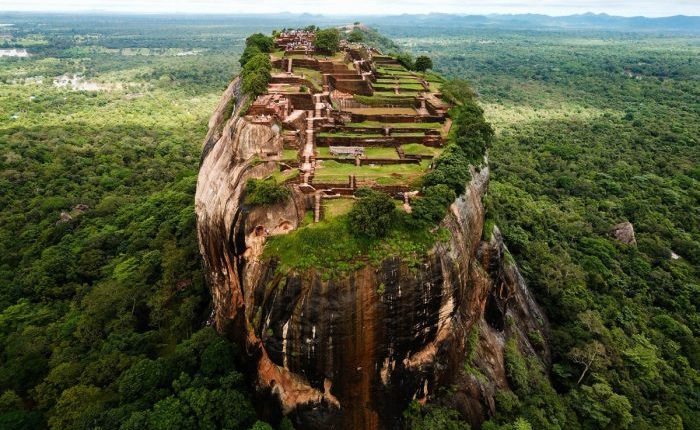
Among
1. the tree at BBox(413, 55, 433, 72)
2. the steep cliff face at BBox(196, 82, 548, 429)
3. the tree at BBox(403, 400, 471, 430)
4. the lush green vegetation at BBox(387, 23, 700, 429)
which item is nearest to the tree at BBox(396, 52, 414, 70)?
the tree at BBox(413, 55, 433, 72)

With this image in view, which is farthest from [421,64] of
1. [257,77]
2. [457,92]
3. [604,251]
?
[604,251]

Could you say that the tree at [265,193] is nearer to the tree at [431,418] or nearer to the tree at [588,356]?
the tree at [431,418]

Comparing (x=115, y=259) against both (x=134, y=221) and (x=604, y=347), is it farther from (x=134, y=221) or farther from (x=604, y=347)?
(x=604, y=347)

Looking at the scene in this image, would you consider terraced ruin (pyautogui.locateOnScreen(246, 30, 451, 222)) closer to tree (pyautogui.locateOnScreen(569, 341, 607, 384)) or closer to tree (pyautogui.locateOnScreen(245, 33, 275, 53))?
tree (pyautogui.locateOnScreen(245, 33, 275, 53))

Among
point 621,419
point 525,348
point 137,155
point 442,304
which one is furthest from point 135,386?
point 137,155

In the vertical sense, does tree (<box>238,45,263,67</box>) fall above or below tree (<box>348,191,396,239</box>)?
above

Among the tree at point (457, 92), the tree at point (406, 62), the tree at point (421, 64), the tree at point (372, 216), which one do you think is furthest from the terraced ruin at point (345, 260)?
the tree at point (406, 62)
